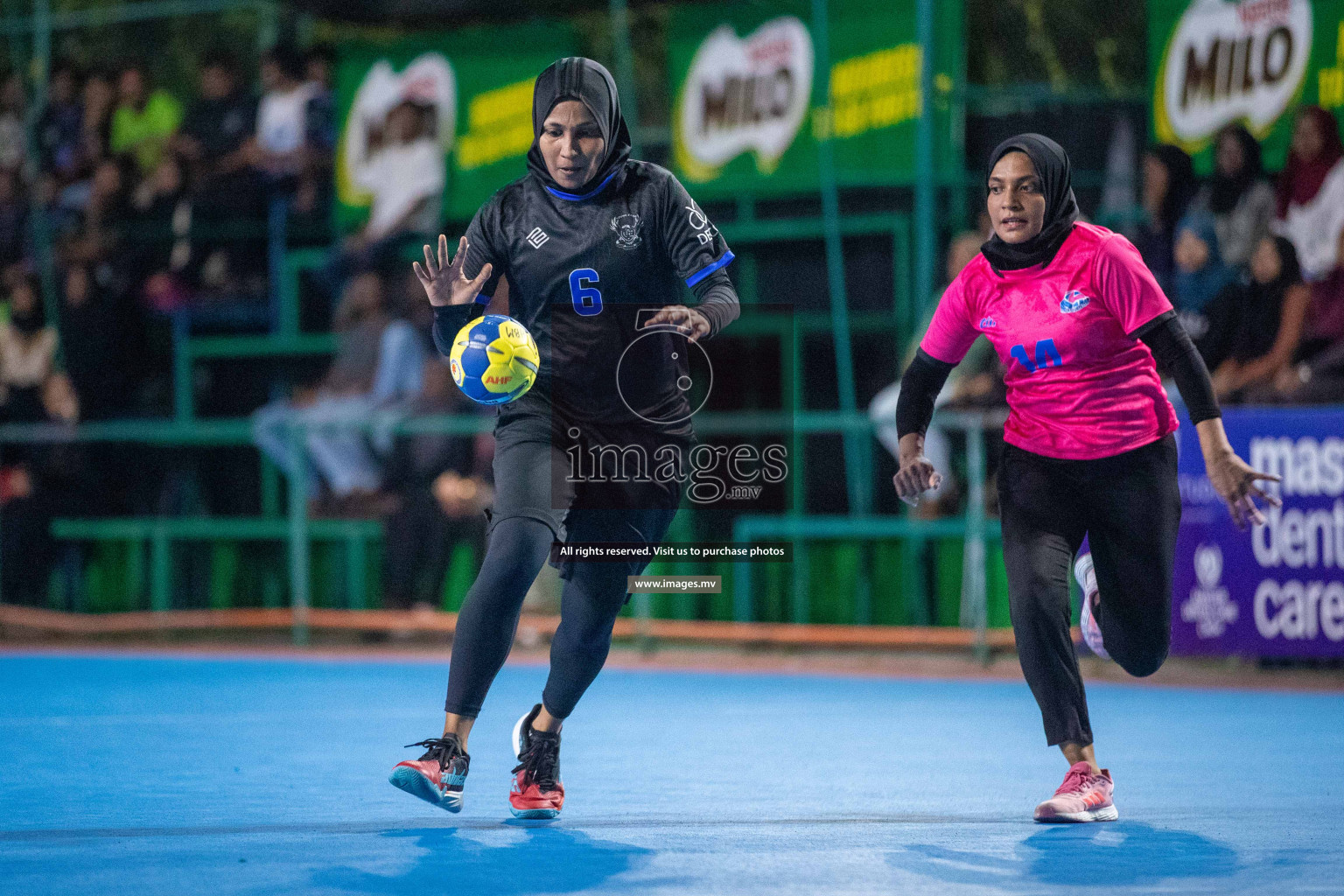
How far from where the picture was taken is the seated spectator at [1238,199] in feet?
37.1

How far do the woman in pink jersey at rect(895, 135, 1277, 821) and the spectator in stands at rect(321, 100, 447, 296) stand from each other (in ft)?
31.7

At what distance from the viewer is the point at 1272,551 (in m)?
9.72

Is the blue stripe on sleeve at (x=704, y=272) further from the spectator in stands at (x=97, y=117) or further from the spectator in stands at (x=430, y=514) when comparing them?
the spectator in stands at (x=97, y=117)

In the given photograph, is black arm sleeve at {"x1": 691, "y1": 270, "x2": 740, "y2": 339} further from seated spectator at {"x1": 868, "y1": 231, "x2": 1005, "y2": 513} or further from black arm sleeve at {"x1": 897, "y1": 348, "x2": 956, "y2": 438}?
seated spectator at {"x1": 868, "y1": 231, "x2": 1005, "y2": 513}

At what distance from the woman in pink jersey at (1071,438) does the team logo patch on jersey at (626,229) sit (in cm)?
113

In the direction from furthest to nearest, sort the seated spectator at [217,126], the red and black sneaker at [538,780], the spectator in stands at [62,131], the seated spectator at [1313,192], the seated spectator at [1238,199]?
the spectator in stands at [62,131] < the seated spectator at [217,126] < the seated spectator at [1238,199] < the seated spectator at [1313,192] < the red and black sneaker at [538,780]

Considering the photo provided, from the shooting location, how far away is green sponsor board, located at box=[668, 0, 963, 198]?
13000mm

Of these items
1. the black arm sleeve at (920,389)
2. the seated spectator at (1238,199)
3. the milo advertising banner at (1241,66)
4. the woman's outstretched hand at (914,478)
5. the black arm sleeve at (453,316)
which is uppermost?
the milo advertising banner at (1241,66)

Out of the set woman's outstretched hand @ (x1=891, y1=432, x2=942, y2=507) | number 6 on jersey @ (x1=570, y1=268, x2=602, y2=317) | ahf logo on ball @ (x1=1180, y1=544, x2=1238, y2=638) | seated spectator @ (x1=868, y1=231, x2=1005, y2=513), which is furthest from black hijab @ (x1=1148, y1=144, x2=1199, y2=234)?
number 6 on jersey @ (x1=570, y1=268, x2=602, y2=317)

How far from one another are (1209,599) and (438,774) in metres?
6.17

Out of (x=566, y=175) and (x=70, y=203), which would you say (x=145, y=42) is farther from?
(x=566, y=175)

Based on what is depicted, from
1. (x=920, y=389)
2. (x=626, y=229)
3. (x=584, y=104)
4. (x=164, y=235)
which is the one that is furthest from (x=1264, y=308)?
(x=164, y=235)

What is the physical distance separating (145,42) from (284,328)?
4.51 meters

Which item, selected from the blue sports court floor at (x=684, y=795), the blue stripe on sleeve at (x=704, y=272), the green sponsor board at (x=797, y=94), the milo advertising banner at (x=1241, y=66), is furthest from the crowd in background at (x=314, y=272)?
the blue stripe on sleeve at (x=704, y=272)
